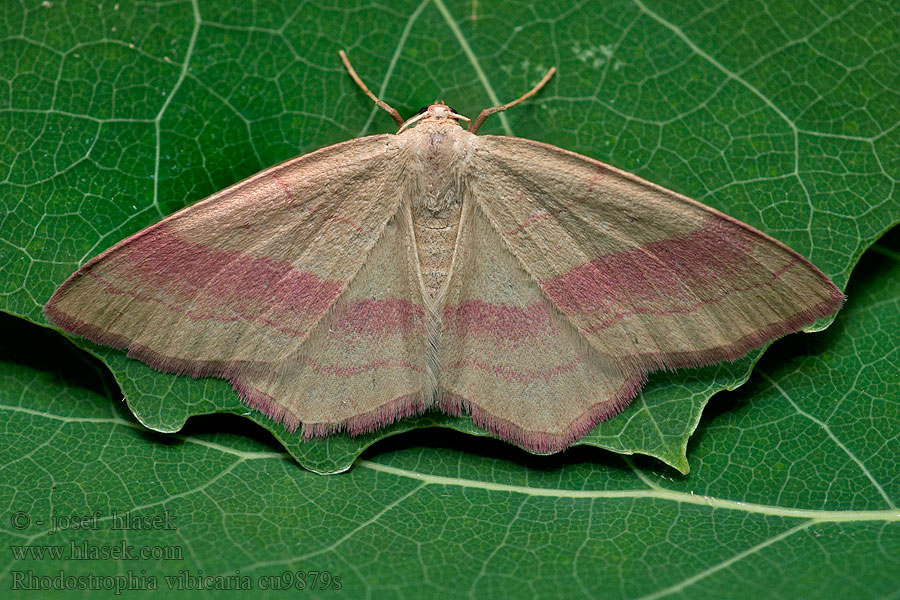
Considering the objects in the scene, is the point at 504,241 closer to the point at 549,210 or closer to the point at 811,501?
the point at 549,210

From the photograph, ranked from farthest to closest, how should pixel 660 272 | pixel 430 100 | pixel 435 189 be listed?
1. pixel 430 100
2. pixel 435 189
3. pixel 660 272

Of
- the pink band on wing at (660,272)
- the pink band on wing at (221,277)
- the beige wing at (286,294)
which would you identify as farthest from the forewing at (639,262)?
the pink band on wing at (221,277)

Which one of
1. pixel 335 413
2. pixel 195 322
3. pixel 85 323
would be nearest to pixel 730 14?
pixel 335 413

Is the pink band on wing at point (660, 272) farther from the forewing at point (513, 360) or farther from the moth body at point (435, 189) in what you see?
the moth body at point (435, 189)

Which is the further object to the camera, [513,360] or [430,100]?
[430,100]

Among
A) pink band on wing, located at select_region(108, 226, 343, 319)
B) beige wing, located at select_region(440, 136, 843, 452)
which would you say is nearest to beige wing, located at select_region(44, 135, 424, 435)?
pink band on wing, located at select_region(108, 226, 343, 319)

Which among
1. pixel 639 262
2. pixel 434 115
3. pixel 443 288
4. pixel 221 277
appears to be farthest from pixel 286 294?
pixel 639 262

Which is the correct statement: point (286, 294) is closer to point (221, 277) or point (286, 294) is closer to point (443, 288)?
point (221, 277)
